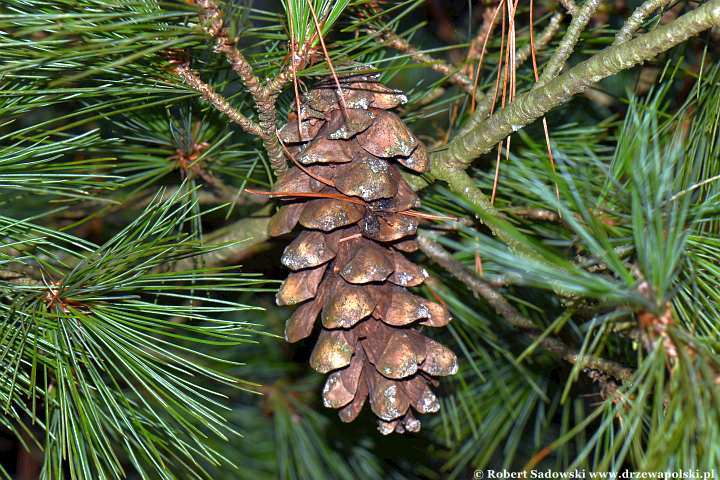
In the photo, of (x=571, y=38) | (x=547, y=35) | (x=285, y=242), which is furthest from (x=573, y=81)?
(x=285, y=242)

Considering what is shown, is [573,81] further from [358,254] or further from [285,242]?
[285,242]

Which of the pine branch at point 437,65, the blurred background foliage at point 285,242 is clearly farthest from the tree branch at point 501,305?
the pine branch at point 437,65

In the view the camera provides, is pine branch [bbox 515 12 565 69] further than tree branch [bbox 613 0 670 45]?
Yes

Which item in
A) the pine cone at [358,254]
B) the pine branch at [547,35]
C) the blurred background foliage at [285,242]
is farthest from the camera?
the pine branch at [547,35]

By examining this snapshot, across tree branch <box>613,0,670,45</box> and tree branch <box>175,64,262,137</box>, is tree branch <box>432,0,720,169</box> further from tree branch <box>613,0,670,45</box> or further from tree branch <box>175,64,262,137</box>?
tree branch <box>175,64,262,137</box>

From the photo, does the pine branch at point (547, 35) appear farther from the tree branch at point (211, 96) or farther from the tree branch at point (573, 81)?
the tree branch at point (211, 96)

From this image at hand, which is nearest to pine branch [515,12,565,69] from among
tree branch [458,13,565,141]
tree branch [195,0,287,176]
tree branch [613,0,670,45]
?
tree branch [458,13,565,141]
